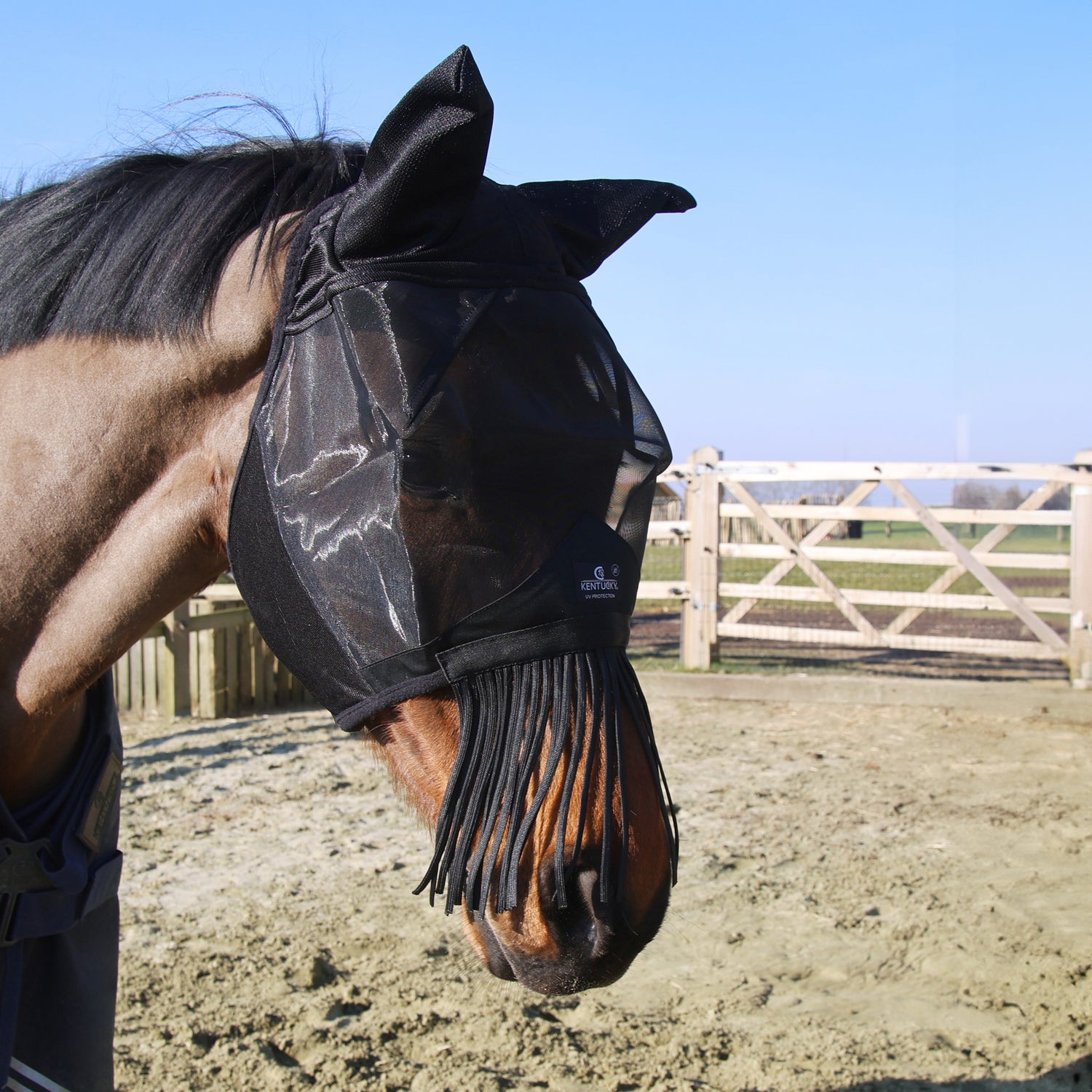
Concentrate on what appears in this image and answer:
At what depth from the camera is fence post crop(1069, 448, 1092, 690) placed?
25.8ft

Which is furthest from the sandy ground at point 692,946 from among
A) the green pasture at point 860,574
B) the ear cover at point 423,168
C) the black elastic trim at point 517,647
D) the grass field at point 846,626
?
the green pasture at point 860,574

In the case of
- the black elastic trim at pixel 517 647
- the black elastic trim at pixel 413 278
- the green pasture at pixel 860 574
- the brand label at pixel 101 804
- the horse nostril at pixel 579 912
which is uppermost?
the black elastic trim at pixel 413 278

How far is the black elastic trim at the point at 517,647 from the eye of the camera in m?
1.11

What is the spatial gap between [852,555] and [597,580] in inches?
354

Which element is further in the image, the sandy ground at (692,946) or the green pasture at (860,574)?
the green pasture at (860,574)

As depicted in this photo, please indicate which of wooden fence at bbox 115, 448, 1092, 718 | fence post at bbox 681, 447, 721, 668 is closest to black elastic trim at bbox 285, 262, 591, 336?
wooden fence at bbox 115, 448, 1092, 718

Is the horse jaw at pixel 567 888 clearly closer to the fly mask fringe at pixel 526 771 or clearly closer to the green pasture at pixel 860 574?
the fly mask fringe at pixel 526 771

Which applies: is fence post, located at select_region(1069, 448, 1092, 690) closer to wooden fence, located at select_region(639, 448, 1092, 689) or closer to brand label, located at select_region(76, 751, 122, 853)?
wooden fence, located at select_region(639, 448, 1092, 689)

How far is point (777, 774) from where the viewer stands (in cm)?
610

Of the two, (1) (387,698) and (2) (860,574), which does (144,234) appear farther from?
(2) (860,574)

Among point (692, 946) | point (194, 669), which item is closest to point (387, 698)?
point (692, 946)

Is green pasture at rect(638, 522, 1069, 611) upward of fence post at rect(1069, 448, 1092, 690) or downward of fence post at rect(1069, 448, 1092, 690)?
downward

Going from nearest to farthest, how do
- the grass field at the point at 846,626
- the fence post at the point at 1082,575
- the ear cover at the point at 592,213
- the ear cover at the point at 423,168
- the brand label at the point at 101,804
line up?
the ear cover at the point at 423,168
the ear cover at the point at 592,213
the brand label at the point at 101,804
the fence post at the point at 1082,575
the grass field at the point at 846,626

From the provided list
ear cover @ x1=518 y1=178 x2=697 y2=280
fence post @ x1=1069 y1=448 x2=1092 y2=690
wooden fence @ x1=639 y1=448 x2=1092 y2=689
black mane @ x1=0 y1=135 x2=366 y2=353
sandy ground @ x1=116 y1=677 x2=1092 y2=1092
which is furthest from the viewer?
wooden fence @ x1=639 y1=448 x2=1092 y2=689
